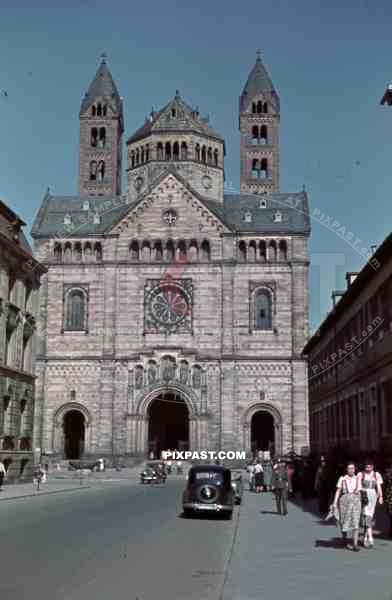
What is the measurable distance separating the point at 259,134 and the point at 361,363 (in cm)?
6435

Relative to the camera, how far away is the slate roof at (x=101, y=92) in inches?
3856

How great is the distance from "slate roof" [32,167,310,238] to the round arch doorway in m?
16.3

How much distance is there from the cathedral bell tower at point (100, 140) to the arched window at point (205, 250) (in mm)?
30185

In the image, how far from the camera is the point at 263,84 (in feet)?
322

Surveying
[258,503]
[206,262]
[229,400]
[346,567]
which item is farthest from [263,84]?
[346,567]

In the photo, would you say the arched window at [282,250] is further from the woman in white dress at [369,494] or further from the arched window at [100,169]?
the woman in white dress at [369,494]

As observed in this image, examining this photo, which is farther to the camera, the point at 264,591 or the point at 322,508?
the point at 322,508

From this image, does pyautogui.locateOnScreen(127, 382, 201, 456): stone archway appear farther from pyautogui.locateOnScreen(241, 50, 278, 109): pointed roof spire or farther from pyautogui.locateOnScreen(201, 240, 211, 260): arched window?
pyautogui.locateOnScreen(241, 50, 278, 109): pointed roof spire

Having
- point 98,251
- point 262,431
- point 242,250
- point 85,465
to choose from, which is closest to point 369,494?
point 85,465

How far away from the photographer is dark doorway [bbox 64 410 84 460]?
230 feet

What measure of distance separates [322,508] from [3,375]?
20822 millimetres

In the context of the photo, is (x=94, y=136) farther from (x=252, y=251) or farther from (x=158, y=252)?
(x=252, y=251)

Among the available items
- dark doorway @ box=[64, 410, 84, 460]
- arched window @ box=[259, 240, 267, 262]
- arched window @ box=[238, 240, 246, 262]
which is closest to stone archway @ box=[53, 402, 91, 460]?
dark doorway @ box=[64, 410, 84, 460]

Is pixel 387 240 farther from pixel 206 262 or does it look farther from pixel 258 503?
pixel 206 262
